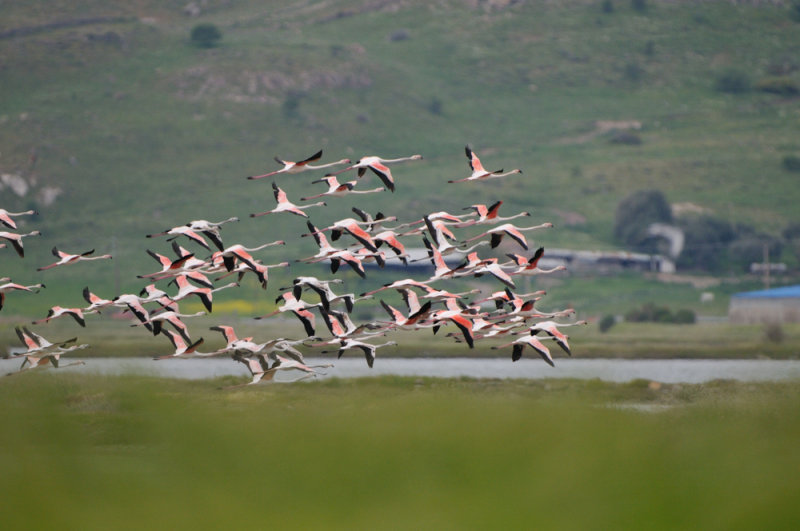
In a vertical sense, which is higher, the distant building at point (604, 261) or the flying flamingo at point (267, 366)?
the flying flamingo at point (267, 366)

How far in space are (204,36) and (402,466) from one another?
105 m

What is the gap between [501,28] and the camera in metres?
129

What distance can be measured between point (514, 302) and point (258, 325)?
125 feet

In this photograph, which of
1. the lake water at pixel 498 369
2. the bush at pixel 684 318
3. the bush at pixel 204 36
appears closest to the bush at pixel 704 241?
the bush at pixel 684 318

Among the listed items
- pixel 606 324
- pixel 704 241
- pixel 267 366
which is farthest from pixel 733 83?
pixel 267 366

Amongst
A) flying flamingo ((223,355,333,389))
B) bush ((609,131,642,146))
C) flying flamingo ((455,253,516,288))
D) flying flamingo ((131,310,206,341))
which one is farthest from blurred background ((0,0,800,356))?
flying flamingo ((455,253,516,288))

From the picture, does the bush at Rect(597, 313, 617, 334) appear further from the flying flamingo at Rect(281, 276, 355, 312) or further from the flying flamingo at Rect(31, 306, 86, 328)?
the flying flamingo at Rect(31, 306, 86, 328)

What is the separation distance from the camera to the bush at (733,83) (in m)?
117

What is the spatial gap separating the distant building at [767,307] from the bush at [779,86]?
59929 millimetres

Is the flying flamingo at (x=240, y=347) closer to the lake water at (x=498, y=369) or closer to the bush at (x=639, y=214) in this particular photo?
the lake water at (x=498, y=369)

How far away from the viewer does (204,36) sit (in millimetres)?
118125

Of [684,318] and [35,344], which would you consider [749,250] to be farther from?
[35,344]

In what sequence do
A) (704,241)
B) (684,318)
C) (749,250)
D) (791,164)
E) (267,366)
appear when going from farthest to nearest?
(791,164), (704,241), (749,250), (684,318), (267,366)

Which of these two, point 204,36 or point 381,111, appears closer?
point 381,111
